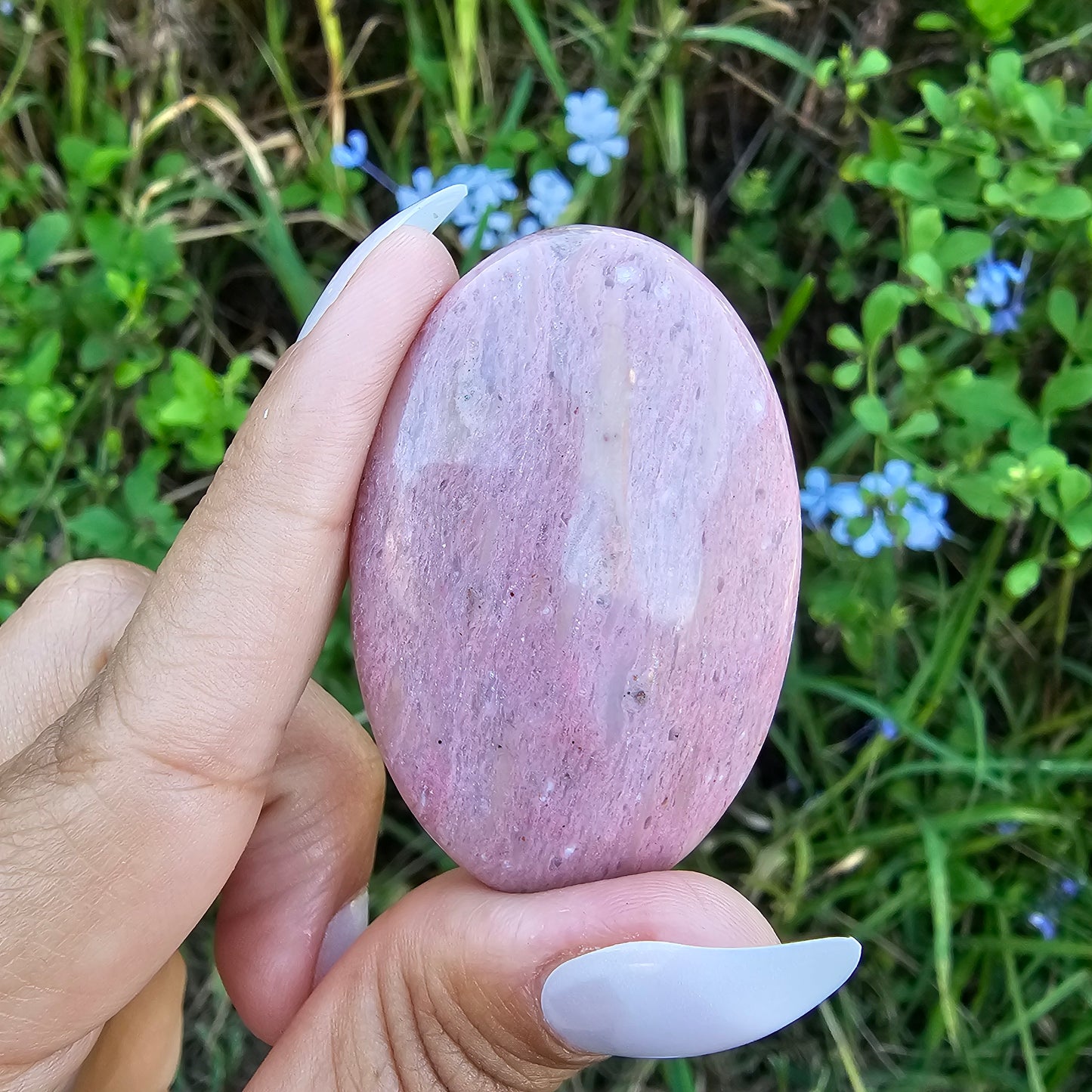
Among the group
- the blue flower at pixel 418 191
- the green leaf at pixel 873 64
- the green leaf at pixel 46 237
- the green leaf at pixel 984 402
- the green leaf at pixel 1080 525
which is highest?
the green leaf at pixel 873 64

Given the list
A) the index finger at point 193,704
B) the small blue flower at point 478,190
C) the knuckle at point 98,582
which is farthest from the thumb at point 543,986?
the small blue flower at point 478,190

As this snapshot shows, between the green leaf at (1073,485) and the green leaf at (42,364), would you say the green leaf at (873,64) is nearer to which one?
the green leaf at (1073,485)

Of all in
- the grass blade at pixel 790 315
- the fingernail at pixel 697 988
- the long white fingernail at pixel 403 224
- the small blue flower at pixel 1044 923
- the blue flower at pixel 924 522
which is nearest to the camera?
the fingernail at pixel 697 988

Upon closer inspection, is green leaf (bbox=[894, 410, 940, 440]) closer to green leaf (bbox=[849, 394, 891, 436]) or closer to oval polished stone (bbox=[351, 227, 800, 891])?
green leaf (bbox=[849, 394, 891, 436])

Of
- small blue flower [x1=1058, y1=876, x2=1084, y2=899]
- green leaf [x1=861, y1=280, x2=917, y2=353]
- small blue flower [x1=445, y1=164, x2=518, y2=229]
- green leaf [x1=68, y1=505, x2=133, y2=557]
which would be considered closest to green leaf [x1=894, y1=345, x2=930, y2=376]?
green leaf [x1=861, y1=280, x2=917, y2=353]

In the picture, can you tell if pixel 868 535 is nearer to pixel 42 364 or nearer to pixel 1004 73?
pixel 1004 73

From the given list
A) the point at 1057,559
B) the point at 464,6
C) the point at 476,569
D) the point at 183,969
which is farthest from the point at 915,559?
the point at 183,969

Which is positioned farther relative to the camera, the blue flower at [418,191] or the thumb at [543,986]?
the blue flower at [418,191]
